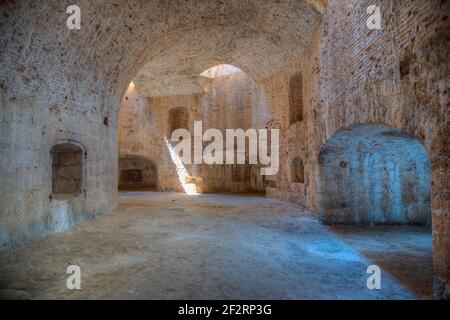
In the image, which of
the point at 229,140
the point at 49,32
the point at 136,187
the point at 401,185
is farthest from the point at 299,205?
the point at 136,187

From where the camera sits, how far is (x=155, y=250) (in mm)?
4773

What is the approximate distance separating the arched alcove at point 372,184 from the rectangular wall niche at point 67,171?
597 centimetres

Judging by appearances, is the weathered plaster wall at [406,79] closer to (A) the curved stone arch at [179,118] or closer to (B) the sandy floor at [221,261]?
(B) the sandy floor at [221,261]

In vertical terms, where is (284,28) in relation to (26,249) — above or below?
above

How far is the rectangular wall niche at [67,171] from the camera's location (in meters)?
7.33

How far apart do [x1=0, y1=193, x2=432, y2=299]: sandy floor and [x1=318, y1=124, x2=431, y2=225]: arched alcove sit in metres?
0.47

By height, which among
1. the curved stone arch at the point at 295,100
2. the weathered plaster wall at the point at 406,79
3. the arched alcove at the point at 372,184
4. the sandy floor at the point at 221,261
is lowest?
the sandy floor at the point at 221,261

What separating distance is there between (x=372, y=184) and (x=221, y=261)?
4.39 m

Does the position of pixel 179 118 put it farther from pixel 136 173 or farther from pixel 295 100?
pixel 295 100

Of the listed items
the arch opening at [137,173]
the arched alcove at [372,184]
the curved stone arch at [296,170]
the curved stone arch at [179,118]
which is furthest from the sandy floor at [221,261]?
the arch opening at [137,173]

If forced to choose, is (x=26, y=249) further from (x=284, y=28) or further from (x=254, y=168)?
(x=254, y=168)

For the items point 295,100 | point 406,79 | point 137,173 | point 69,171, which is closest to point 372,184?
point 406,79

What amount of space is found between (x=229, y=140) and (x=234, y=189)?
2.64 meters

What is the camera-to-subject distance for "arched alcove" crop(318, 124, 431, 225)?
6.60 m
